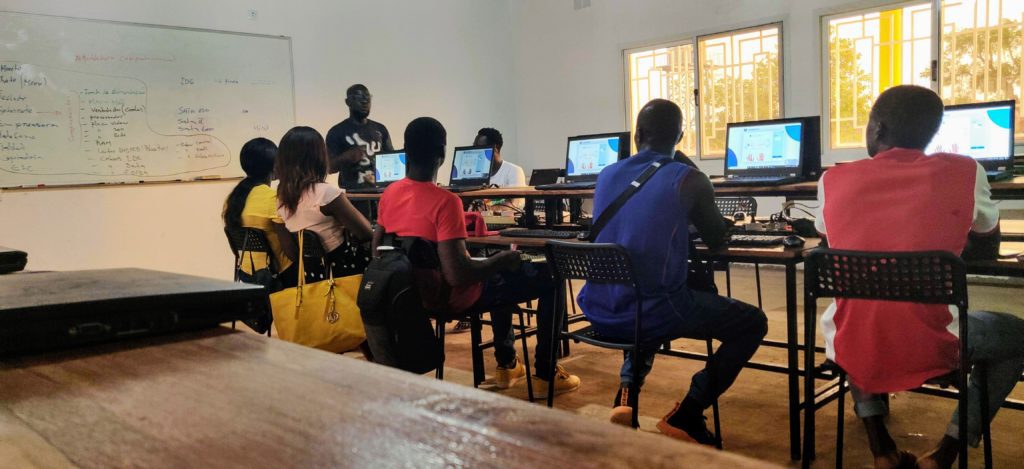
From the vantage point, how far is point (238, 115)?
5859 mm

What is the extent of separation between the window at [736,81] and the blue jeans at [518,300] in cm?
369

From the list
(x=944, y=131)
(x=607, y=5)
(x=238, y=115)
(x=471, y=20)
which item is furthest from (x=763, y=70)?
(x=238, y=115)

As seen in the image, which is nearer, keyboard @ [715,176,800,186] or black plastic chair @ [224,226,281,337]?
keyboard @ [715,176,800,186]

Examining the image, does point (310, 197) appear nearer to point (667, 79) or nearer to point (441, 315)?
point (441, 315)

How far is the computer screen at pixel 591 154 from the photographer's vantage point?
158 inches

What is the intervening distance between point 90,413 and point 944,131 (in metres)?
3.27

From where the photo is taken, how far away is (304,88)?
6309mm

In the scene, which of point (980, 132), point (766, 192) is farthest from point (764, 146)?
point (980, 132)

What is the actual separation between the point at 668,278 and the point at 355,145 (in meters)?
3.51

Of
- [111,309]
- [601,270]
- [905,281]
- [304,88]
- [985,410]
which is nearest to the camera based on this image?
[111,309]

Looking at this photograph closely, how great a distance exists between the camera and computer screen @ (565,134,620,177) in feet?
13.2

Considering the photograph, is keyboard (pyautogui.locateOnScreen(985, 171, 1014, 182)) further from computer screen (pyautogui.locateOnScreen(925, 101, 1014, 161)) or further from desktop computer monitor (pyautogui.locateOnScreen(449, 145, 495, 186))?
desktop computer monitor (pyautogui.locateOnScreen(449, 145, 495, 186))

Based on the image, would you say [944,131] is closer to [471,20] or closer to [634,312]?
[634,312]

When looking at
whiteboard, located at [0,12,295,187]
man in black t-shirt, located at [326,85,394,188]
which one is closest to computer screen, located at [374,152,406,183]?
man in black t-shirt, located at [326,85,394,188]
